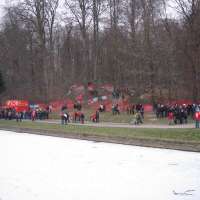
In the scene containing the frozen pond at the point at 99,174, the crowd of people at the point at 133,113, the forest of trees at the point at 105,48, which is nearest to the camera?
the frozen pond at the point at 99,174

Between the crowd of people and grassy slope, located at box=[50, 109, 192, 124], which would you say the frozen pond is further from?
grassy slope, located at box=[50, 109, 192, 124]

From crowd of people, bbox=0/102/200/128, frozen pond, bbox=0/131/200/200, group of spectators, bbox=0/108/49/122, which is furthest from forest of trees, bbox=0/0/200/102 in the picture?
frozen pond, bbox=0/131/200/200

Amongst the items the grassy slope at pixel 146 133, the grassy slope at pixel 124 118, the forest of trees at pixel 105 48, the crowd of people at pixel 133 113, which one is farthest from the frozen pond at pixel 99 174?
the forest of trees at pixel 105 48

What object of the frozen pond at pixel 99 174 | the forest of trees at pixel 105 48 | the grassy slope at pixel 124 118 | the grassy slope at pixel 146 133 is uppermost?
the forest of trees at pixel 105 48

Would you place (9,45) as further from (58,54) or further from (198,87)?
(198,87)

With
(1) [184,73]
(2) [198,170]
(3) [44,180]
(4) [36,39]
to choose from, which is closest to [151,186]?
(2) [198,170]

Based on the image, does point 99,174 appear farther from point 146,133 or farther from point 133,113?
point 133,113

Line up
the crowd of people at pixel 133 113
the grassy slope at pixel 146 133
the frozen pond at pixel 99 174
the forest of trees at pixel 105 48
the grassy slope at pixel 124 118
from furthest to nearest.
A: the forest of trees at pixel 105 48 < the grassy slope at pixel 124 118 < the crowd of people at pixel 133 113 < the grassy slope at pixel 146 133 < the frozen pond at pixel 99 174

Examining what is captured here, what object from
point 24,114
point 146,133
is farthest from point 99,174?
point 24,114

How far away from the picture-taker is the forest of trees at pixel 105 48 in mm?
42531

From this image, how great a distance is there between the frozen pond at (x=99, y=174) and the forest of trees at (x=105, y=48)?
20.6 meters

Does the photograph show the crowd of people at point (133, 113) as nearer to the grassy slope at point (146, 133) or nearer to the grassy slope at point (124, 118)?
the grassy slope at point (124, 118)

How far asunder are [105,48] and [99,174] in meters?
43.2

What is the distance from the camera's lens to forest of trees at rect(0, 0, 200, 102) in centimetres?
4253
